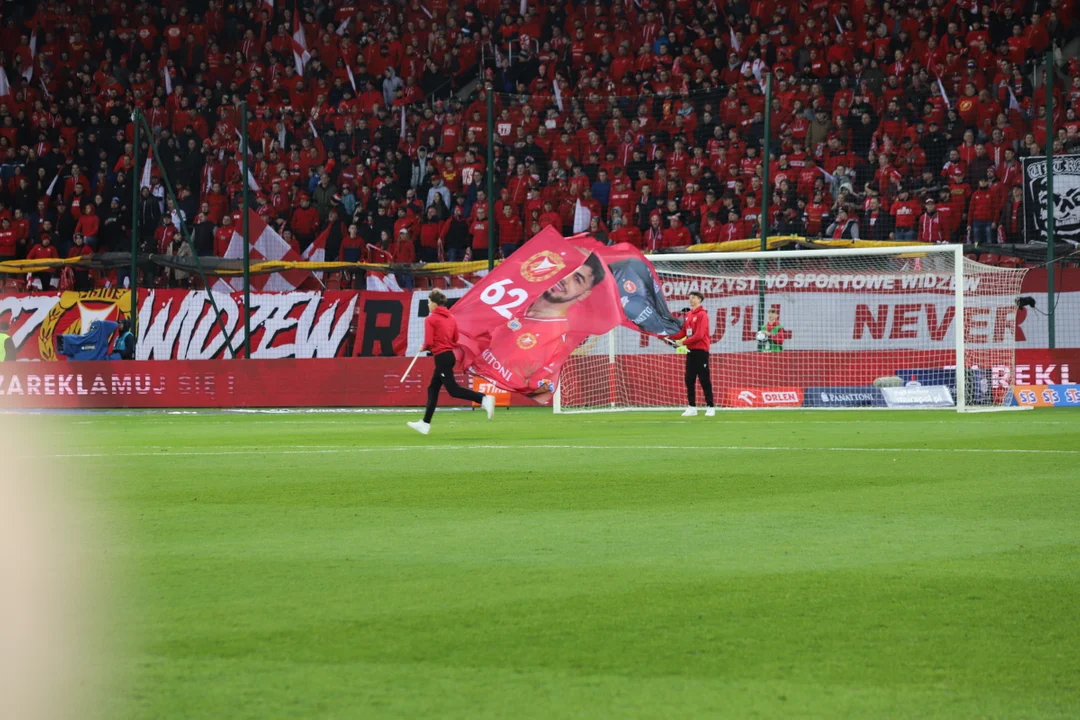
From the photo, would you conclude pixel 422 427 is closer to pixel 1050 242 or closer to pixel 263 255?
pixel 1050 242

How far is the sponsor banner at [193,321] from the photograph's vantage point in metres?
25.3

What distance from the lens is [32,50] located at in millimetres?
35375

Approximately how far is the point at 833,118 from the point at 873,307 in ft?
12.8

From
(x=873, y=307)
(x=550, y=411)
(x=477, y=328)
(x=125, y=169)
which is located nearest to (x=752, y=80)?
(x=873, y=307)

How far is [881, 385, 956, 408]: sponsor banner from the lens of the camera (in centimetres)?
2089

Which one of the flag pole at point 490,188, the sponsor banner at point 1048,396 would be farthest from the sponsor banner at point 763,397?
the flag pole at point 490,188

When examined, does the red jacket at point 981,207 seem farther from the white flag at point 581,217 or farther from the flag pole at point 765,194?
the white flag at point 581,217

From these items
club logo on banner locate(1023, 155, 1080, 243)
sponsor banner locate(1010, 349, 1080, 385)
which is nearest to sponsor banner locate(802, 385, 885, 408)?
sponsor banner locate(1010, 349, 1080, 385)

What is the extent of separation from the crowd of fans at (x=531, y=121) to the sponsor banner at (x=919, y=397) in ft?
9.05

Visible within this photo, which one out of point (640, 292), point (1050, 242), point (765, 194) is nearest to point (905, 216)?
point (765, 194)

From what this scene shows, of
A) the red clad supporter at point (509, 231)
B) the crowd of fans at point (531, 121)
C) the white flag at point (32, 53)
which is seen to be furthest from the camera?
the white flag at point (32, 53)

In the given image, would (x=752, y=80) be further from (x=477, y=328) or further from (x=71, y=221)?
(x=71, y=221)

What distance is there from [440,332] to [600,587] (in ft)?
37.4

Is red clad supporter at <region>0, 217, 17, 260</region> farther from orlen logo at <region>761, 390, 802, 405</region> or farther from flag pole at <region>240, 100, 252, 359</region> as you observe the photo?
orlen logo at <region>761, 390, 802, 405</region>
